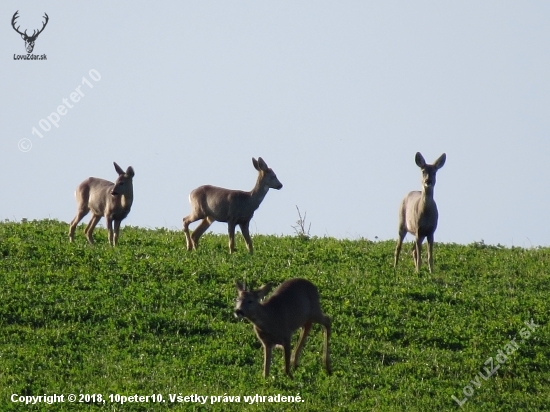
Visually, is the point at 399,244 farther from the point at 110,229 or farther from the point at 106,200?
the point at 106,200

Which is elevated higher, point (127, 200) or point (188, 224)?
point (127, 200)

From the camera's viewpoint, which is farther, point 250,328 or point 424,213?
point 424,213

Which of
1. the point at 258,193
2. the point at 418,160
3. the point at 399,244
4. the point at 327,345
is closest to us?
the point at 327,345

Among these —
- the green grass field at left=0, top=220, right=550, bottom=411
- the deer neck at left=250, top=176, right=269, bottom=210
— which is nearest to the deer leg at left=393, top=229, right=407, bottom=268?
the green grass field at left=0, top=220, right=550, bottom=411

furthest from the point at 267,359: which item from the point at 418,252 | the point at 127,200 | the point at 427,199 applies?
the point at 127,200

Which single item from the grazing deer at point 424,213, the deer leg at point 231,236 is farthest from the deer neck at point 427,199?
the deer leg at point 231,236

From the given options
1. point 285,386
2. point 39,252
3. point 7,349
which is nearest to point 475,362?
point 285,386

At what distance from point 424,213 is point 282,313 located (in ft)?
23.7

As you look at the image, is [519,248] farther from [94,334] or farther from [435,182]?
[94,334]

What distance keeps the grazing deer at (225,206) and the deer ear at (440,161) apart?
140 inches

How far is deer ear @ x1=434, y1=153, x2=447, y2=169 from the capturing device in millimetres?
21297

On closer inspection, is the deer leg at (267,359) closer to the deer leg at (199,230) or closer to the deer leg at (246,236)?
the deer leg at (246,236)

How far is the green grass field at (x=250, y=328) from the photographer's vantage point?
47.2ft

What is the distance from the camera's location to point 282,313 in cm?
1427
